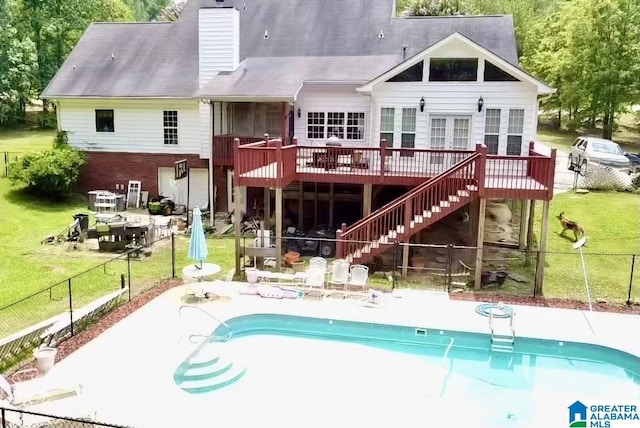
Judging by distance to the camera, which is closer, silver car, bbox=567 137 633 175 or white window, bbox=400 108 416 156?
white window, bbox=400 108 416 156

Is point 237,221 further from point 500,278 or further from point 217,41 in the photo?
point 217,41

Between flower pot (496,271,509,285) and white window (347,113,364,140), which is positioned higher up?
white window (347,113,364,140)

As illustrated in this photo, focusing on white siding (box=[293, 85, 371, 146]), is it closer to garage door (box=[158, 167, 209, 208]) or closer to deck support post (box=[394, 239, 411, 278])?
garage door (box=[158, 167, 209, 208])

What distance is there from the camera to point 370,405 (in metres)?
9.41

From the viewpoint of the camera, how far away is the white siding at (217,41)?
74.4 ft

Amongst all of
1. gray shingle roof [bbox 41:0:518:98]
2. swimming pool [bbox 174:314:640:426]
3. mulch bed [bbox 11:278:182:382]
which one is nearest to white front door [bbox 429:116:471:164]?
gray shingle roof [bbox 41:0:518:98]

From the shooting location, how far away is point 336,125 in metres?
21.1

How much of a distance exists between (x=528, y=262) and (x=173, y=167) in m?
14.9

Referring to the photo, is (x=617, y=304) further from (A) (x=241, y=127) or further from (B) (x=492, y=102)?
(A) (x=241, y=127)

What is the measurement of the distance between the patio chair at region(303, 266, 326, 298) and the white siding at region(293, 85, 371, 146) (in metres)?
7.61

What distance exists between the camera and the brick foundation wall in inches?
952

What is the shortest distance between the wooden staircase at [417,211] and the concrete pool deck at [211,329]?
5.25ft

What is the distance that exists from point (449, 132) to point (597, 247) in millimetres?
6076

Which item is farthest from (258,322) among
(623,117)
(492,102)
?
(623,117)
